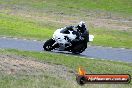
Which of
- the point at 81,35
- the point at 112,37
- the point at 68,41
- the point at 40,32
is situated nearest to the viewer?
the point at 81,35

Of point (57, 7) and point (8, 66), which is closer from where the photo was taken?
point (8, 66)

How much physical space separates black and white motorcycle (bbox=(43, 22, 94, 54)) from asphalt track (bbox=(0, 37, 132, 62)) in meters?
0.54

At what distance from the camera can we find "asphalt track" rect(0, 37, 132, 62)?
27172mm

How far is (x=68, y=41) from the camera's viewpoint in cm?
2720

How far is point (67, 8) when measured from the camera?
6675cm

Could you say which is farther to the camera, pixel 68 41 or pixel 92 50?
pixel 92 50

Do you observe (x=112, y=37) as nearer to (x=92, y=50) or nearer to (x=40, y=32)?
(x=40, y=32)

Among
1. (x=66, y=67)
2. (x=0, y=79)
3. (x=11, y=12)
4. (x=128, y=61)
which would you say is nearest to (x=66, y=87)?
(x=0, y=79)

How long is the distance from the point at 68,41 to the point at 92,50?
3680mm

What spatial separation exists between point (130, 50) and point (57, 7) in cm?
3383

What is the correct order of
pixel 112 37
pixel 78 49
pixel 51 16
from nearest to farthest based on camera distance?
pixel 78 49
pixel 112 37
pixel 51 16

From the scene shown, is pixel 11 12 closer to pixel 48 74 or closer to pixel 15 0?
pixel 15 0

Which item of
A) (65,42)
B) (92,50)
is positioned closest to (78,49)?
(65,42)

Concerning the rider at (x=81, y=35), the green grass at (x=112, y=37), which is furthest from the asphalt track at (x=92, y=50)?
the green grass at (x=112, y=37)
